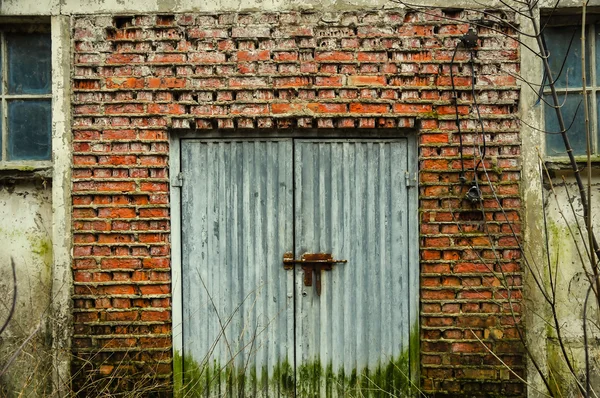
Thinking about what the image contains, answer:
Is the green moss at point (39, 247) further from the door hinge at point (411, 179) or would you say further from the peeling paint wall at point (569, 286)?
the peeling paint wall at point (569, 286)

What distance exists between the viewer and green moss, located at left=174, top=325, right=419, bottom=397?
4.01 metres

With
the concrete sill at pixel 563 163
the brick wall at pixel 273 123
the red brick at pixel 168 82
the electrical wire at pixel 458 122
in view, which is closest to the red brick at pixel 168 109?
the brick wall at pixel 273 123

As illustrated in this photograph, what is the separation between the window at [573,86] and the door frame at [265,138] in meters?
1.04

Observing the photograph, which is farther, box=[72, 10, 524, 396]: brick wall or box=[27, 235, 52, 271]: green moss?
box=[27, 235, 52, 271]: green moss

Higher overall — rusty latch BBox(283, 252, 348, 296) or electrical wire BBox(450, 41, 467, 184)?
electrical wire BBox(450, 41, 467, 184)

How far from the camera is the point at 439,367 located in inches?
154

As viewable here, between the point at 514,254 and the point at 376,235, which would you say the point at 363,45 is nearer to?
the point at 376,235

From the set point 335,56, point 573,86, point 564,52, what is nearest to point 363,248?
point 335,56

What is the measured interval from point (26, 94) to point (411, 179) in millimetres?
2910

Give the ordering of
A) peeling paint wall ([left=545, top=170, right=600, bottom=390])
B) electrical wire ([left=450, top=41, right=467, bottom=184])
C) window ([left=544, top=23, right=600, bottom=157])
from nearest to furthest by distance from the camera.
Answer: electrical wire ([left=450, top=41, right=467, bottom=184]), peeling paint wall ([left=545, top=170, right=600, bottom=390]), window ([left=544, top=23, right=600, bottom=157])

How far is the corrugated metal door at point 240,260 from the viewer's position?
13.2ft

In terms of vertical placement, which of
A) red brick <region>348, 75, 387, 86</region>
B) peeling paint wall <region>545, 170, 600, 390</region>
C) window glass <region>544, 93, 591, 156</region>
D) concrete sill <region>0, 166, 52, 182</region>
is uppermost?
red brick <region>348, 75, 387, 86</region>

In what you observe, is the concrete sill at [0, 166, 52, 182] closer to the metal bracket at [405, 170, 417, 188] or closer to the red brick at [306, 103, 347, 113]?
the red brick at [306, 103, 347, 113]

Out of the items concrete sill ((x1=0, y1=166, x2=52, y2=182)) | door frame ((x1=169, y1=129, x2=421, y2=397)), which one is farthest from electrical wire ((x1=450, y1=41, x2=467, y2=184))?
concrete sill ((x1=0, y1=166, x2=52, y2=182))
